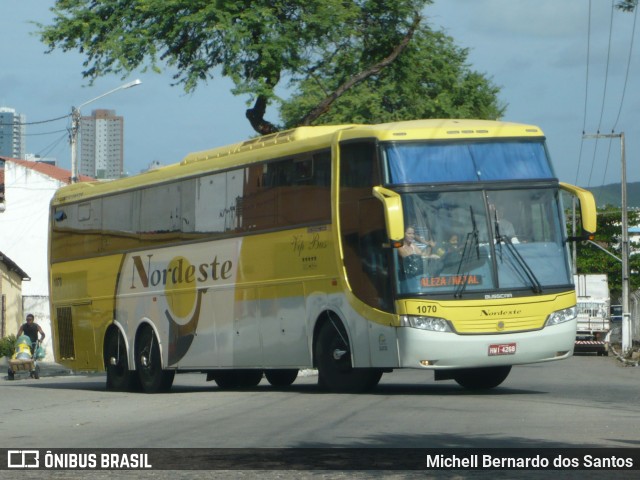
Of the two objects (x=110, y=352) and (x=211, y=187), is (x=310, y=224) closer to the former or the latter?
(x=211, y=187)

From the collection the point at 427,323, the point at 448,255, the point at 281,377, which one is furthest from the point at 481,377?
the point at 281,377

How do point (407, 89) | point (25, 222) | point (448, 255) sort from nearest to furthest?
point (448, 255), point (407, 89), point (25, 222)

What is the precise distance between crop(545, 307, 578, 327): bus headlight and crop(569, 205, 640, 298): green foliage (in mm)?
82218

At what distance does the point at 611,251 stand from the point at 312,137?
84580 millimetres

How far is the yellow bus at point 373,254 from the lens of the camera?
1795cm

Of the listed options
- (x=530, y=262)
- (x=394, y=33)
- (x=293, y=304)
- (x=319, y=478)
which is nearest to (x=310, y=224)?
(x=293, y=304)

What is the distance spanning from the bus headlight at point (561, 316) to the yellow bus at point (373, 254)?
0.09ft

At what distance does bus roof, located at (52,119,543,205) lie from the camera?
1856cm

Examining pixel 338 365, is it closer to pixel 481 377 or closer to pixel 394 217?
pixel 481 377

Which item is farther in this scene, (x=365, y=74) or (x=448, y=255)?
(x=365, y=74)

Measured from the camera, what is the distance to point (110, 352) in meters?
25.6

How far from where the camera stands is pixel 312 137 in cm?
1978

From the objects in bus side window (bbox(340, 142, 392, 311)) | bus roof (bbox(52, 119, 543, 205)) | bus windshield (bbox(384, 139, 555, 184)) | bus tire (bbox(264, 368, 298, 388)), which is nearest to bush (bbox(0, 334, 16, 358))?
bus roof (bbox(52, 119, 543, 205))

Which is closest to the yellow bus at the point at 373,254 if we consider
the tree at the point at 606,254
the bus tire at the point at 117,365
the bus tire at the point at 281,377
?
the bus tire at the point at 117,365
